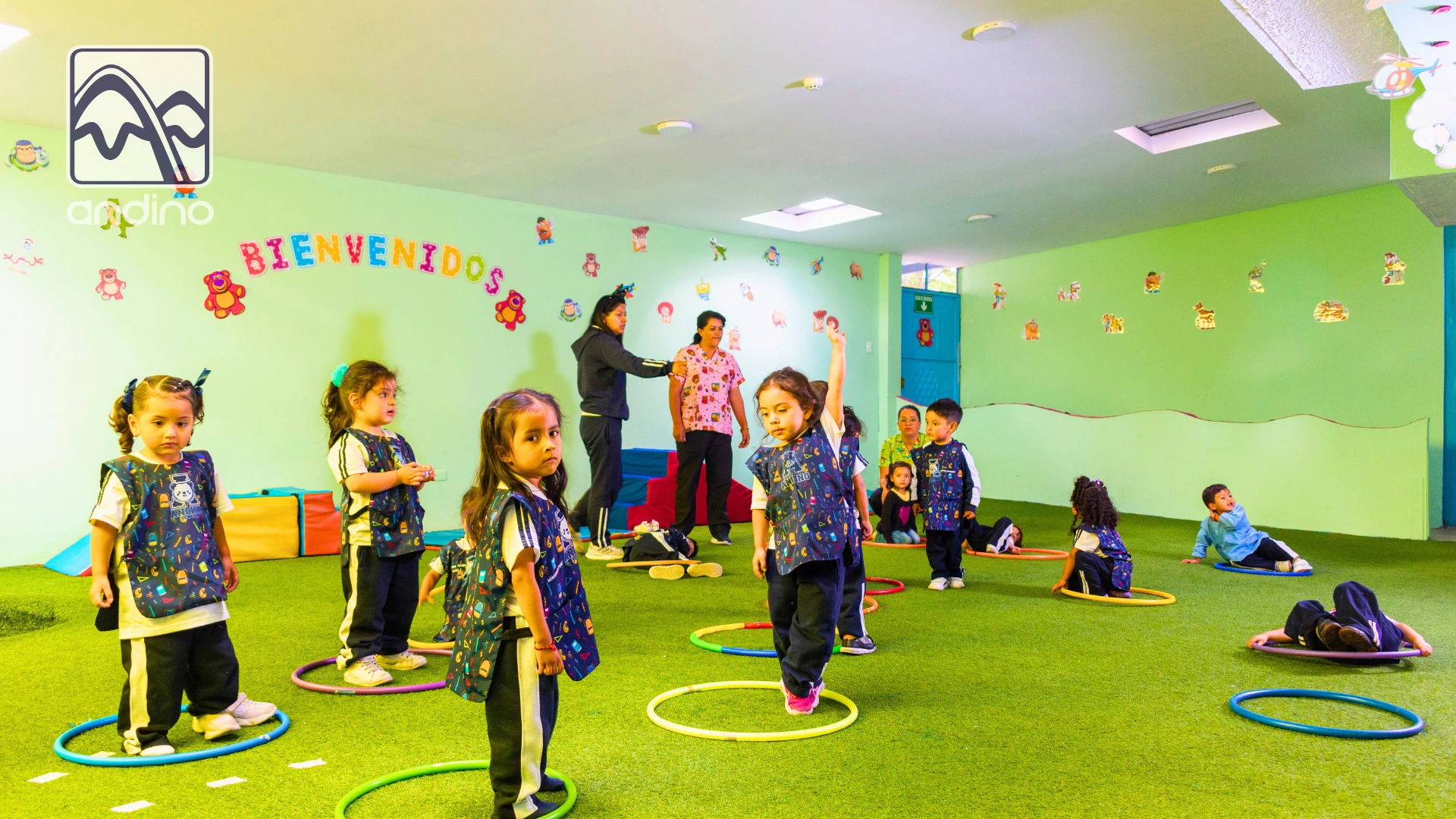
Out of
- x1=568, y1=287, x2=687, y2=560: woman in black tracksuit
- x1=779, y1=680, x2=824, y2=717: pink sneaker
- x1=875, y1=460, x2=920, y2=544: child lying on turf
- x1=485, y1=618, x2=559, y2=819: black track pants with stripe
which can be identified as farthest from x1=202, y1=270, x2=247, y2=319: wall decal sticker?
x1=485, y1=618, x2=559, y2=819: black track pants with stripe

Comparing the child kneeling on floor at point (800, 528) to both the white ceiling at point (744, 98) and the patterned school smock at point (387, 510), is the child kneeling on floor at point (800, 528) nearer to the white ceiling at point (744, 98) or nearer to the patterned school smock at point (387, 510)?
the patterned school smock at point (387, 510)

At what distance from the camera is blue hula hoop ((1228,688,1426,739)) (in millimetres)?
2705

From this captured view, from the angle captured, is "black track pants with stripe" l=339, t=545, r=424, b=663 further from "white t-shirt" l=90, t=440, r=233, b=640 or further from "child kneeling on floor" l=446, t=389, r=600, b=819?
"child kneeling on floor" l=446, t=389, r=600, b=819

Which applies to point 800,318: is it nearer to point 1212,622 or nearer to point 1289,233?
point 1289,233

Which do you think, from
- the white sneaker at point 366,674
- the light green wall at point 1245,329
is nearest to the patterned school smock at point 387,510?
the white sneaker at point 366,674

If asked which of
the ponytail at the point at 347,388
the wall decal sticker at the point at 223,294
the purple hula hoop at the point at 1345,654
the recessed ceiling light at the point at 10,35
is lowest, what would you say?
the purple hula hoop at the point at 1345,654

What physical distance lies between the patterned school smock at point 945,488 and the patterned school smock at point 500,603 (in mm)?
3411

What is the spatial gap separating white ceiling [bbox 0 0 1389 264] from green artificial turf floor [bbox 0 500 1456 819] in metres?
2.98

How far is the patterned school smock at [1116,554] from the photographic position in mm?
5016

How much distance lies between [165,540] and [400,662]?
1138 millimetres

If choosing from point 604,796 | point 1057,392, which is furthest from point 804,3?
point 1057,392

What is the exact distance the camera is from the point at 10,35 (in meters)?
4.89

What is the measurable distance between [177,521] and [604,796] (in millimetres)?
1495

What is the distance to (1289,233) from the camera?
8.82 m
